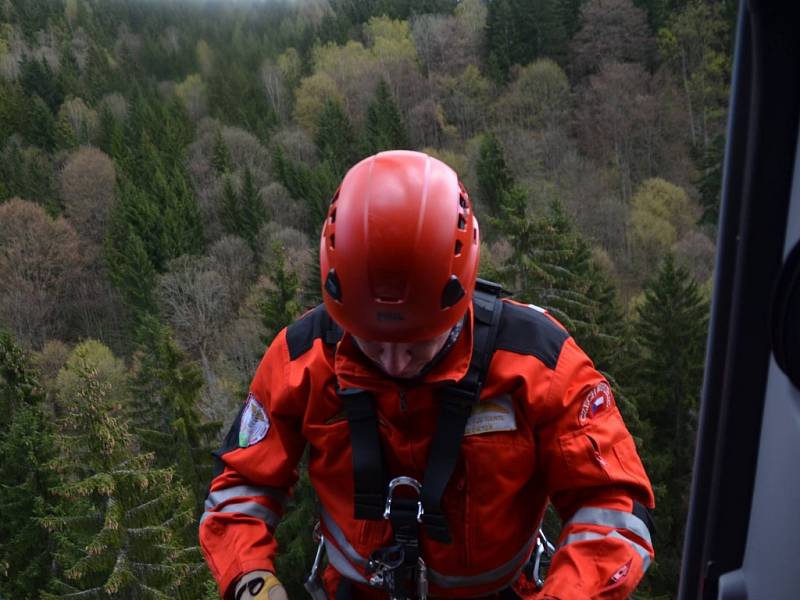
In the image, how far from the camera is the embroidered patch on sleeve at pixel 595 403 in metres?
2.54

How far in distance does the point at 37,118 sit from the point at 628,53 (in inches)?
1856

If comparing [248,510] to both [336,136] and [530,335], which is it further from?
[336,136]

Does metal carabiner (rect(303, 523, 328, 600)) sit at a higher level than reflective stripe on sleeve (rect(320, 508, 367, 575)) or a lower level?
lower

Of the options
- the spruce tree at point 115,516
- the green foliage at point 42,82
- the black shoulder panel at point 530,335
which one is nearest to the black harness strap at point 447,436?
the black shoulder panel at point 530,335

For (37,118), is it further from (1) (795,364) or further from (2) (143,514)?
(1) (795,364)

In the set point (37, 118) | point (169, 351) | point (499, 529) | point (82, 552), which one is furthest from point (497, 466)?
point (37, 118)

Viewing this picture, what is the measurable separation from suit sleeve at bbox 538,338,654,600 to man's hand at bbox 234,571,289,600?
949 mm

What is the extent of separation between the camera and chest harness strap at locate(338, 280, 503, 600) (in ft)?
8.45

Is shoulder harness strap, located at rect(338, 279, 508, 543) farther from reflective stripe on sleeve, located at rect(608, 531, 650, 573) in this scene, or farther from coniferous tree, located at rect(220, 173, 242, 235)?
coniferous tree, located at rect(220, 173, 242, 235)

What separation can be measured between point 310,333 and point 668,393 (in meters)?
16.6

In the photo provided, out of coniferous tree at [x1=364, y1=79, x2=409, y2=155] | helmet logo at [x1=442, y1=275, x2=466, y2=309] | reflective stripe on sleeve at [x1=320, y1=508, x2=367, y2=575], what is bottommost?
coniferous tree at [x1=364, y1=79, x2=409, y2=155]

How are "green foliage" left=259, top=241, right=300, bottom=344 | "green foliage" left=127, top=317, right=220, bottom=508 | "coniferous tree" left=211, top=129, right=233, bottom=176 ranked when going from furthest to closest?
"coniferous tree" left=211, top=129, right=233, bottom=176 < "green foliage" left=127, top=317, right=220, bottom=508 < "green foliage" left=259, top=241, right=300, bottom=344

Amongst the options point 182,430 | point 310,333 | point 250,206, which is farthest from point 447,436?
point 250,206

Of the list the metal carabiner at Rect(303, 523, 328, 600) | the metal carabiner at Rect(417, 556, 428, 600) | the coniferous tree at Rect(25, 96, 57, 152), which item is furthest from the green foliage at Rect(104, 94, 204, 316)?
the metal carabiner at Rect(417, 556, 428, 600)
